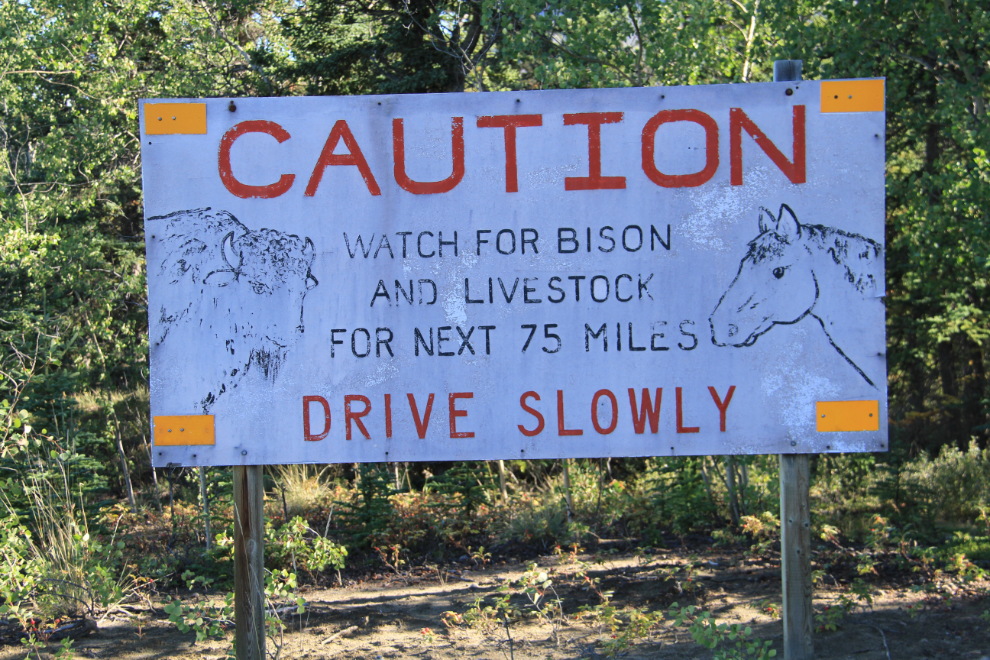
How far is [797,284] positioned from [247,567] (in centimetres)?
254

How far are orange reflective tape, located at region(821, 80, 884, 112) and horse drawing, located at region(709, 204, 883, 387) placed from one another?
1.50 feet

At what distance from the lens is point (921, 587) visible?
4410 millimetres

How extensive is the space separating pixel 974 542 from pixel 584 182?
4708mm

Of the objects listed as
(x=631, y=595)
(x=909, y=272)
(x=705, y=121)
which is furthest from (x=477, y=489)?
(x=909, y=272)

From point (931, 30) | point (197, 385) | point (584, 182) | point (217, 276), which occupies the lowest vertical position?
point (197, 385)

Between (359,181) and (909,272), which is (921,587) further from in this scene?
(909,272)

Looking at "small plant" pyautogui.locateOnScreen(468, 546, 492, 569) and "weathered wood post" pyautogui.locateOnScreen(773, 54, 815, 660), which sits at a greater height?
"weathered wood post" pyautogui.locateOnScreen(773, 54, 815, 660)

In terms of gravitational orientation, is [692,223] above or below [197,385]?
above

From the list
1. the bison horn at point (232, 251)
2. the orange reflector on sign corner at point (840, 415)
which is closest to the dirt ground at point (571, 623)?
the orange reflector on sign corner at point (840, 415)

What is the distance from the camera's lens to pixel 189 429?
3.11 meters

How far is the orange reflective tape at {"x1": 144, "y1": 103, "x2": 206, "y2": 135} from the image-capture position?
3.09 metres

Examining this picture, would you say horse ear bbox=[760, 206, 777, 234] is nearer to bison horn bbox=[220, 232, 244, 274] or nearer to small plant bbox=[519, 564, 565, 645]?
small plant bbox=[519, 564, 565, 645]

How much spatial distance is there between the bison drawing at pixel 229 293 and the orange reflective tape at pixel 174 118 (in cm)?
33

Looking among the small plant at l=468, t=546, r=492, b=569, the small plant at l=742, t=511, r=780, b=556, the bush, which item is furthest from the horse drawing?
the bush
